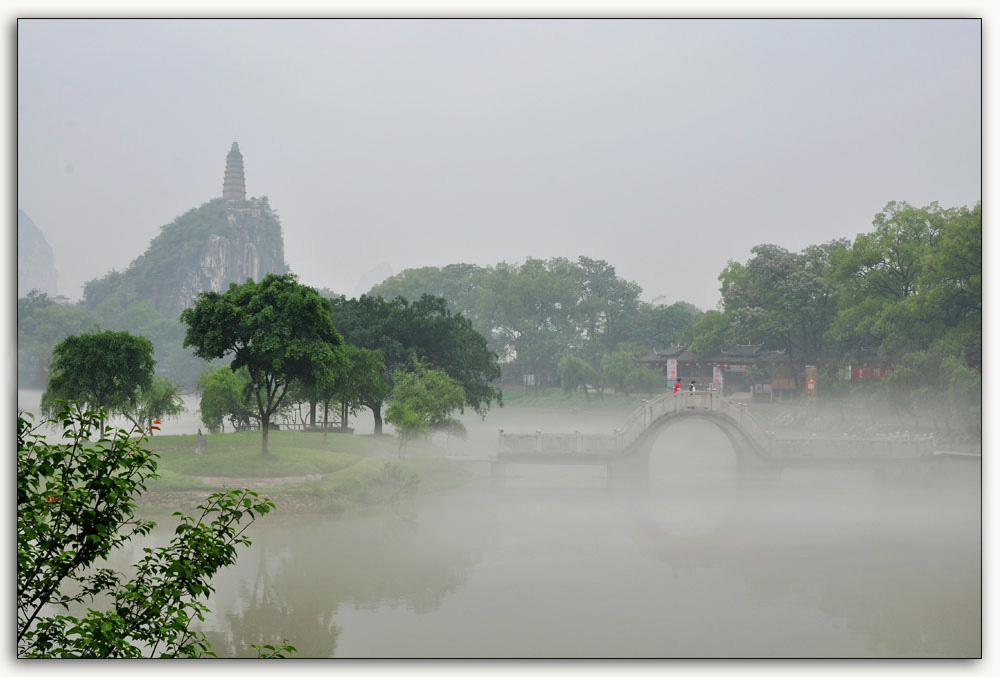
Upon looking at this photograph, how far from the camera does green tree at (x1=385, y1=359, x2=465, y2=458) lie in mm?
32812

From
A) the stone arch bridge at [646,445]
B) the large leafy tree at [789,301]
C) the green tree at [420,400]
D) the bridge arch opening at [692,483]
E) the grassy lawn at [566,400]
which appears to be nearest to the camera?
the bridge arch opening at [692,483]

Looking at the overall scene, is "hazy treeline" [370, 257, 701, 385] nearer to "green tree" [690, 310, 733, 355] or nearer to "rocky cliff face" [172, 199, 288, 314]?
"green tree" [690, 310, 733, 355]

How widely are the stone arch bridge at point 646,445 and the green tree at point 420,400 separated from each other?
9.55 feet

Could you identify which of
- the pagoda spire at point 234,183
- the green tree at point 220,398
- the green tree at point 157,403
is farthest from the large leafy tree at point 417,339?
the pagoda spire at point 234,183

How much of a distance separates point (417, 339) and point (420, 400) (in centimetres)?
481

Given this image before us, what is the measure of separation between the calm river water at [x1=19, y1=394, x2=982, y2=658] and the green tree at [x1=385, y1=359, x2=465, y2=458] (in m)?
3.32

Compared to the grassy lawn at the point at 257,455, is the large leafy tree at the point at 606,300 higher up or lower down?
higher up

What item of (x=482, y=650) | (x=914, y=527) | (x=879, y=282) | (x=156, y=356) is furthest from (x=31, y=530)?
(x=156, y=356)

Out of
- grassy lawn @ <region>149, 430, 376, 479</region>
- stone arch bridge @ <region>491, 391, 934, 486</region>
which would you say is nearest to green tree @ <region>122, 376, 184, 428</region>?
grassy lawn @ <region>149, 430, 376, 479</region>

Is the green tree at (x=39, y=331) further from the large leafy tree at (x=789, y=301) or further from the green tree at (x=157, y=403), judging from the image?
the large leafy tree at (x=789, y=301)

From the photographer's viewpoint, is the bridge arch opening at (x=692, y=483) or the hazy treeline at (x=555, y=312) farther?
the hazy treeline at (x=555, y=312)

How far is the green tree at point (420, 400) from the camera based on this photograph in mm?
32812

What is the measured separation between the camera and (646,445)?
32594 mm

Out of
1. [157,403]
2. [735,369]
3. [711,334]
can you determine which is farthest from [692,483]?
[711,334]
